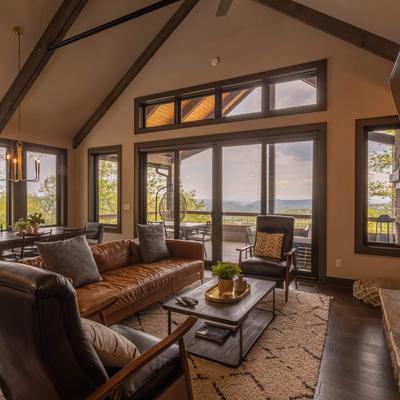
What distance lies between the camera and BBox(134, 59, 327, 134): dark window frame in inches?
176

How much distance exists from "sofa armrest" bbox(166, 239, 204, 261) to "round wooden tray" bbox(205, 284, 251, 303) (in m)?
1.37

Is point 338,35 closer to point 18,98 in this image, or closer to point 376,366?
point 376,366

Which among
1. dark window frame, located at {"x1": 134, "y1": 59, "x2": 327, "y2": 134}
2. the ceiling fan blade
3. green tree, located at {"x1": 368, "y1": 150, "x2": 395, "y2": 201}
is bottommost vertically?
green tree, located at {"x1": 368, "y1": 150, "x2": 395, "y2": 201}

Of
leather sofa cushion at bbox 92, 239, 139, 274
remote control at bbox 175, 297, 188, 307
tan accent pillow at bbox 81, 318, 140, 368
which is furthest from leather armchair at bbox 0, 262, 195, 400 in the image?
leather sofa cushion at bbox 92, 239, 139, 274

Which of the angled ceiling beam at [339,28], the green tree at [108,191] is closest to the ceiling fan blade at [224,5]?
the angled ceiling beam at [339,28]

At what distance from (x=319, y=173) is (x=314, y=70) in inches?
65.2

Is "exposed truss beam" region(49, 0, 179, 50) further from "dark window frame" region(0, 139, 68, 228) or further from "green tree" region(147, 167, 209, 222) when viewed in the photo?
"green tree" region(147, 167, 209, 222)

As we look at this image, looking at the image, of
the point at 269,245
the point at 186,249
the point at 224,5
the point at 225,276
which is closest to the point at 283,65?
the point at 224,5

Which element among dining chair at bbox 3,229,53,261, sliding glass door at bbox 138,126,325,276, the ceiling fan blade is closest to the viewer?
the ceiling fan blade

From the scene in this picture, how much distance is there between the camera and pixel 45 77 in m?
5.31

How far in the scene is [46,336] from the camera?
3.51 feet

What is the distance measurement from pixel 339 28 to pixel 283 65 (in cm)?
90

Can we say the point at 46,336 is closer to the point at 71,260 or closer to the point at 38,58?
the point at 71,260

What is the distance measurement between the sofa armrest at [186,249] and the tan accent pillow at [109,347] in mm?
2774
